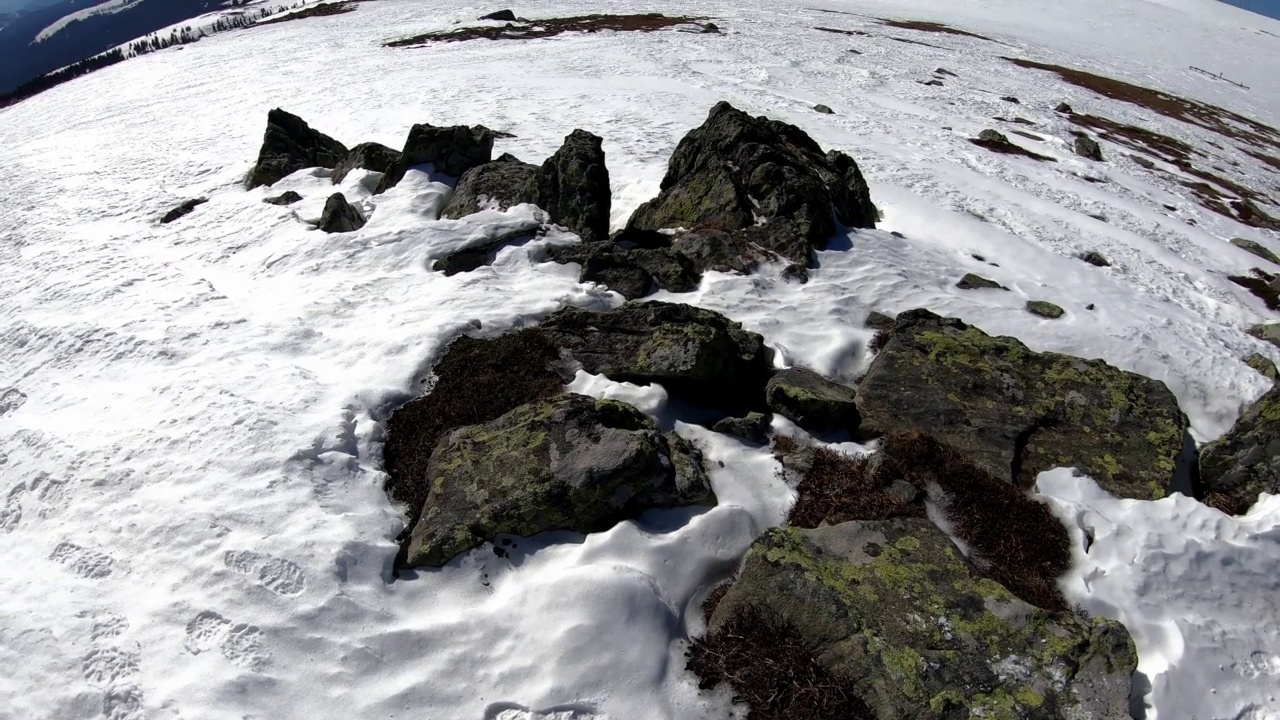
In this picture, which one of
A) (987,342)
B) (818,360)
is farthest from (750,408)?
(987,342)

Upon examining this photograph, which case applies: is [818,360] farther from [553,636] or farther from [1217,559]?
[553,636]

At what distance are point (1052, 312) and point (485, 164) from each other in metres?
15.1

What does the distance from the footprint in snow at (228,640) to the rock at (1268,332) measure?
21927mm

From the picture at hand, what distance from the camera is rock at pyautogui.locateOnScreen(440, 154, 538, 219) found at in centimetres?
1731

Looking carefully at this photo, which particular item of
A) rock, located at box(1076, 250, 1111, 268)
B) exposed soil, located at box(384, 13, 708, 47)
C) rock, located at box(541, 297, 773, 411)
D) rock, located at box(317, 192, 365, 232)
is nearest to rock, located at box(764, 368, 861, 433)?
rock, located at box(541, 297, 773, 411)

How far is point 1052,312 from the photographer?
580 inches

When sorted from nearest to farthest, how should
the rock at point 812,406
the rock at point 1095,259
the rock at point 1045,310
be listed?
the rock at point 812,406, the rock at point 1045,310, the rock at point 1095,259

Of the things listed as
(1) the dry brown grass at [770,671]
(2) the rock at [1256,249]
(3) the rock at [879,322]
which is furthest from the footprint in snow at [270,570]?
(2) the rock at [1256,249]

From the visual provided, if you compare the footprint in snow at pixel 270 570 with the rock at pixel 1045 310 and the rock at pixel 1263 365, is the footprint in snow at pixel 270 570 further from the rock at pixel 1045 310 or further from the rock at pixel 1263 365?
the rock at pixel 1263 365

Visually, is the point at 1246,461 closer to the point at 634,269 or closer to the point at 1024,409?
→ the point at 1024,409

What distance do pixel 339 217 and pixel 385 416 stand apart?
9705 millimetres

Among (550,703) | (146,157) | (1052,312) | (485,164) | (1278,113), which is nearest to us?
(550,703)

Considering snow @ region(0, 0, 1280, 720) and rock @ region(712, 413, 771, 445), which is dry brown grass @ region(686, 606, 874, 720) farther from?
rock @ region(712, 413, 771, 445)

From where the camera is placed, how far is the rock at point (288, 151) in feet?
75.2
